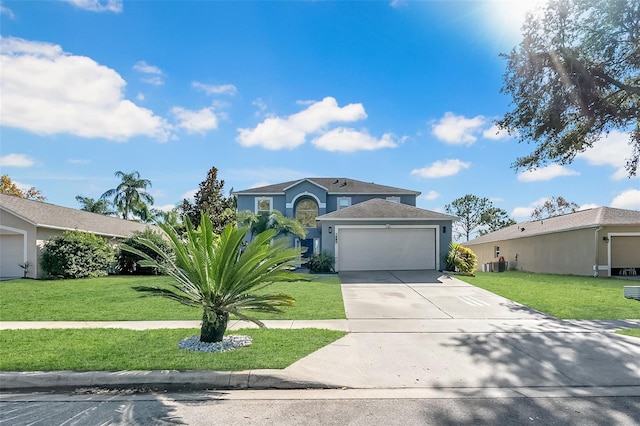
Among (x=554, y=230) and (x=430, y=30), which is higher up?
(x=430, y=30)

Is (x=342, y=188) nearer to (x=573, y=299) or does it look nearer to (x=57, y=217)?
(x=57, y=217)

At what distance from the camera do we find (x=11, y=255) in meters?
18.3

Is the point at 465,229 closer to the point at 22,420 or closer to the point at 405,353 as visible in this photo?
the point at 405,353

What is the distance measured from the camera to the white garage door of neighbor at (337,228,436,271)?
19.8 metres

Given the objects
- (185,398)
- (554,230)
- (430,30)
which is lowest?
(185,398)

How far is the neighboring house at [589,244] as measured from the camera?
63.3 ft

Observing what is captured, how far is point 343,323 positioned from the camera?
832 centimetres

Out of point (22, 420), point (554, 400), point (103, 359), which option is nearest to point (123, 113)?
point (103, 359)

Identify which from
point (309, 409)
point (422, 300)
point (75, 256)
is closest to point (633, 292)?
point (422, 300)

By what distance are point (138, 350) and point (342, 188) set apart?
25.8m

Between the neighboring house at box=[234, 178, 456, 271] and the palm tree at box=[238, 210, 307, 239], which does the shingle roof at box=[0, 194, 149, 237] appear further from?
the neighboring house at box=[234, 178, 456, 271]

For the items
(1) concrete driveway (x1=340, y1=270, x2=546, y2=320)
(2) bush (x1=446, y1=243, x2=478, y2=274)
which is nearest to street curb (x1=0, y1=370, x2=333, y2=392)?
(1) concrete driveway (x1=340, y1=270, x2=546, y2=320)

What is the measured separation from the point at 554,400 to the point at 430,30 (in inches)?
403

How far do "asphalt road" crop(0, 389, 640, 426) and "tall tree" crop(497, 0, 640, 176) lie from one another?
9.05 meters
